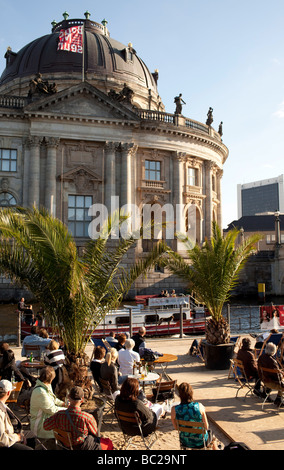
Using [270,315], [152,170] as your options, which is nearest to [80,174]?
[152,170]

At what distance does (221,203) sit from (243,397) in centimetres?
4297

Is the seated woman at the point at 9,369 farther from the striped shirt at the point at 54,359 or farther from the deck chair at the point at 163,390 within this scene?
the deck chair at the point at 163,390

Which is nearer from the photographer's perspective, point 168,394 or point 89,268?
point 168,394

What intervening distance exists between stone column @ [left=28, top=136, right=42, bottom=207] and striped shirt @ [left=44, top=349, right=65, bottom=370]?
1179 inches

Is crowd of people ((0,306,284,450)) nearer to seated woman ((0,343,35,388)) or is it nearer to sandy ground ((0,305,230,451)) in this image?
seated woman ((0,343,35,388))

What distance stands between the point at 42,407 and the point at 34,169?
1326 inches

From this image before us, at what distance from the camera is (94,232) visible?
39656 mm

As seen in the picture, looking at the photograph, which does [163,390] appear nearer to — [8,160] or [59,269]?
[59,269]

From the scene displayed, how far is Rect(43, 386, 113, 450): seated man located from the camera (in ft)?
20.3

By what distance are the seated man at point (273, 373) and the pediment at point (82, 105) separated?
33.6 m

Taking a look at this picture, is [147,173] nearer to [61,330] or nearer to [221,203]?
[221,203]

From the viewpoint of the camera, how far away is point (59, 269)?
10711 millimetres
